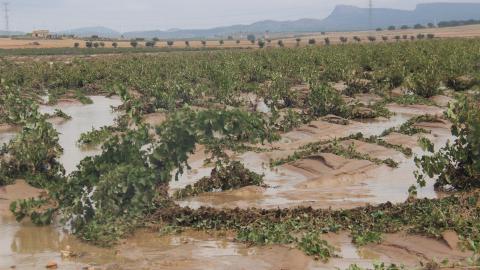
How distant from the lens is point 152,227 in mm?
8320

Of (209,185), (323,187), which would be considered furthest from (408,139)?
(209,185)

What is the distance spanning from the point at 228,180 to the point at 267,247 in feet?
10.7

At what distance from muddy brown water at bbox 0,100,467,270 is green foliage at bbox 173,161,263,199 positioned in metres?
0.20

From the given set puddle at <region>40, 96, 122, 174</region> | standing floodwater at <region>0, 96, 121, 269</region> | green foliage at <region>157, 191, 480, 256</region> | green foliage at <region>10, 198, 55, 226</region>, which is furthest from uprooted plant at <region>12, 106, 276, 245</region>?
puddle at <region>40, 96, 122, 174</region>

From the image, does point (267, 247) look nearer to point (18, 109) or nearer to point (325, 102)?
point (18, 109)

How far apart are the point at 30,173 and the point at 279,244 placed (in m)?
5.59

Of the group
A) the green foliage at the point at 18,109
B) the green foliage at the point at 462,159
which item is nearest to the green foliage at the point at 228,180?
the green foliage at the point at 462,159

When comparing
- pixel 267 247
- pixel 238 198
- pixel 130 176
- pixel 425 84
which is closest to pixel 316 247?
pixel 267 247

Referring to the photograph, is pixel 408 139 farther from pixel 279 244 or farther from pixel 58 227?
pixel 58 227

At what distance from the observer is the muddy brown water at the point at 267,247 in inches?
270

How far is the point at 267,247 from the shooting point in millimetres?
7238

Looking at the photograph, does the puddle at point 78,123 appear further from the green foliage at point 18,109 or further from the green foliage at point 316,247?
the green foliage at point 316,247

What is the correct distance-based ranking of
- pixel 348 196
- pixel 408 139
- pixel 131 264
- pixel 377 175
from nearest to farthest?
1. pixel 131 264
2. pixel 348 196
3. pixel 377 175
4. pixel 408 139

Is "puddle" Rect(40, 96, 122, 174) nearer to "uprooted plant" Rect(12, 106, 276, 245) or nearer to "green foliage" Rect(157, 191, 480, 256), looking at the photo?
"uprooted plant" Rect(12, 106, 276, 245)
